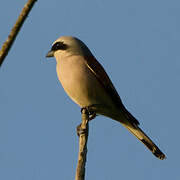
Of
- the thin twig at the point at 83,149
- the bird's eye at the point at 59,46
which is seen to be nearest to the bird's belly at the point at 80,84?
the bird's eye at the point at 59,46

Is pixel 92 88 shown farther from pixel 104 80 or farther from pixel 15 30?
pixel 15 30

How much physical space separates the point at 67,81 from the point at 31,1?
121 inches

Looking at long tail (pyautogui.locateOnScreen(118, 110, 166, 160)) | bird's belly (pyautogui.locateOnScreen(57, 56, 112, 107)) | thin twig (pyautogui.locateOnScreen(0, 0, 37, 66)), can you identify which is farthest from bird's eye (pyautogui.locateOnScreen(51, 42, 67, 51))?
thin twig (pyautogui.locateOnScreen(0, 0, 37, 66))

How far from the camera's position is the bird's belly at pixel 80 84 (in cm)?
476

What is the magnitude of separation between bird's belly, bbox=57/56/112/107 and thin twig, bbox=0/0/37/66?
304cm

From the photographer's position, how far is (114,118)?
5.09 meters

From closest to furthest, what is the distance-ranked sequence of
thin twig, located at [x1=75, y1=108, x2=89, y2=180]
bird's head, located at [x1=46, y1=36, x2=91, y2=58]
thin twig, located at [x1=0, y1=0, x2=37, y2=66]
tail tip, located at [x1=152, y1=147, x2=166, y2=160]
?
thin twig, located at [x1=0, y1=0, x2=37, y2=66] → thin twig, located at [x1=75, y1=108, x2=89, y2=180] → tail tip, located at [x1=152, y1=147, x2=166, y2=160] → bird's head, located at [x1=46, y1=36, x2=91, y2=58]

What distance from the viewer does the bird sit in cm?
478

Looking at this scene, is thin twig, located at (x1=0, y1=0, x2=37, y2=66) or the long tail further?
the long tail

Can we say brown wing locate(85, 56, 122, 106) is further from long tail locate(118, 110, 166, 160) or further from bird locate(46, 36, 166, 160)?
long tail locate(118, 110, 166, 160)

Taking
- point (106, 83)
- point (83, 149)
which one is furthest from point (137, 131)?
point (83, 149)

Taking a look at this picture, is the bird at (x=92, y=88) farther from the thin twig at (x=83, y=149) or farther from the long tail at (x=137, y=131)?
the thin twig at (x=83, y=149)

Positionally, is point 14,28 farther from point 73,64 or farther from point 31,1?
point 73,64

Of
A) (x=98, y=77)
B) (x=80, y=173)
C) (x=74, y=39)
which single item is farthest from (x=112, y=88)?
(x=80, y=173)
